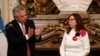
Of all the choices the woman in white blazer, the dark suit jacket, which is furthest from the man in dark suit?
the woman in white blazer

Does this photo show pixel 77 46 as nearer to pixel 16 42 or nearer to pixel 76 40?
pixel 76 40

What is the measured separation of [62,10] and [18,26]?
8.20ft

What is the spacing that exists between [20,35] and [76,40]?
689 mm

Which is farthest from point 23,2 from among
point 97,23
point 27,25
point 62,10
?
point 27,25

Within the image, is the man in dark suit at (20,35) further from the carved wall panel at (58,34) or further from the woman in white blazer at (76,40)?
the carved wall panel at (58,34)

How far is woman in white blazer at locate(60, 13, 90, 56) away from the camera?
5.02m

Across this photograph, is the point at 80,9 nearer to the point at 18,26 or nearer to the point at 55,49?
the point at 55,49

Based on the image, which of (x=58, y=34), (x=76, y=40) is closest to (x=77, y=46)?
(x=76, y=40)

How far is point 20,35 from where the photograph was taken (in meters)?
4.97

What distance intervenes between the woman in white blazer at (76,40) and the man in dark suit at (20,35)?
1.25ft

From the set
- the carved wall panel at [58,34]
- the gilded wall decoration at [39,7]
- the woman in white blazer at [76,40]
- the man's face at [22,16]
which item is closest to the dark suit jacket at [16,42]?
the man's face at [22,16]

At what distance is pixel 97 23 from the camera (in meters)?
7.53

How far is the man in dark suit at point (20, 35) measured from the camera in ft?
Answer: 16.1

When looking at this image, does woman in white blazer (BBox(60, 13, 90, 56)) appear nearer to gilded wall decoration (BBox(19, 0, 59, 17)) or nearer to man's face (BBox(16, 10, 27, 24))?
man's face (BBox(16, 10, 27, 24))
